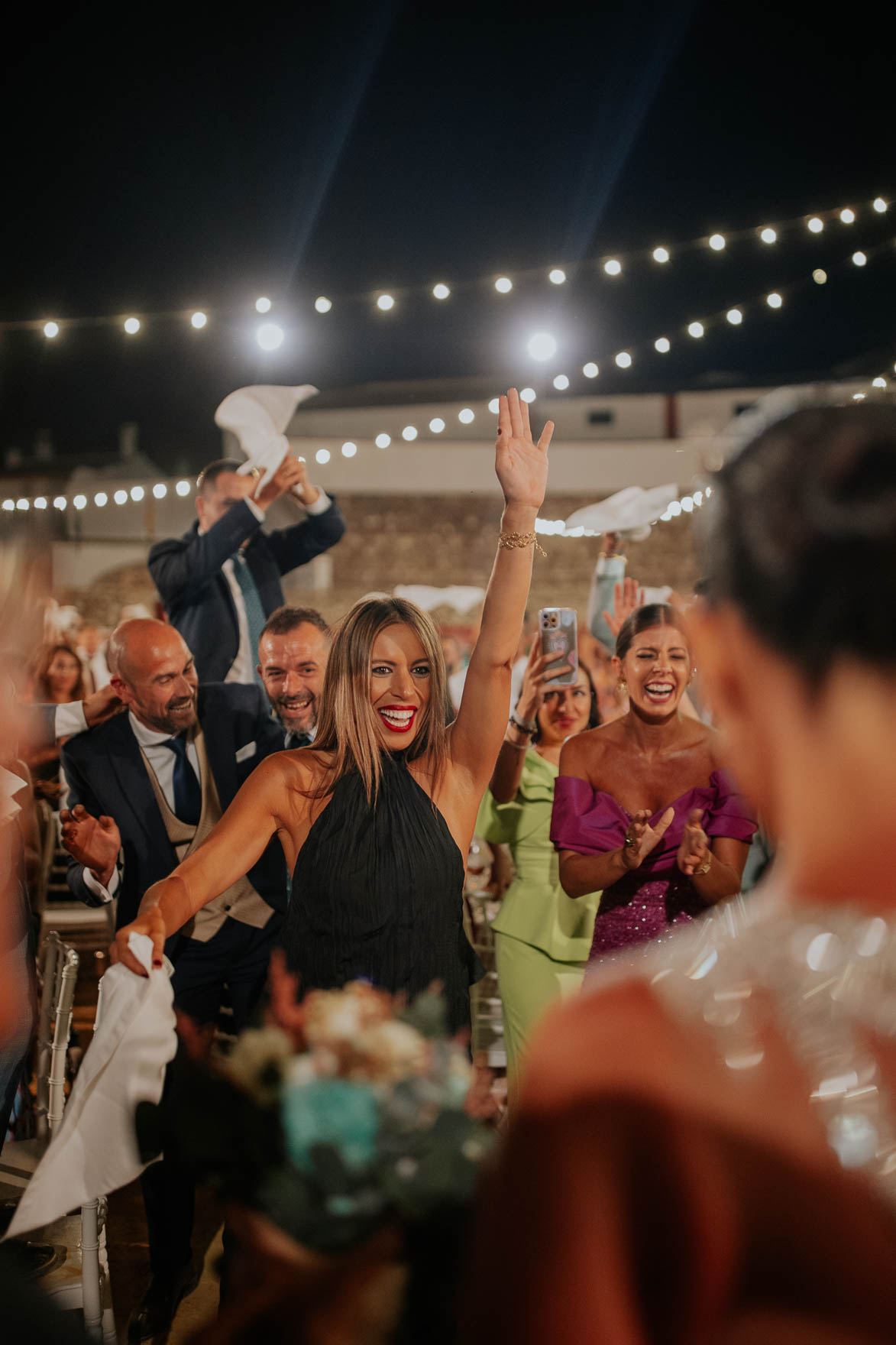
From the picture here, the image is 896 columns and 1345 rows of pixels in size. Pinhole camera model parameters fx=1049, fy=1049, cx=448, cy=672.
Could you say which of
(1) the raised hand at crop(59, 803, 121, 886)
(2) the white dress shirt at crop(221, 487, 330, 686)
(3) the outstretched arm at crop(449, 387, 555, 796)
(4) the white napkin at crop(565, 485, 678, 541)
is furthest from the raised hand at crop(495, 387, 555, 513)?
(2) the white dress shirt at crop(221, 487, 330, 686)

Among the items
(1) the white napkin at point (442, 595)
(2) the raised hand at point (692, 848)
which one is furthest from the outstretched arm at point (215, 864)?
(1) the white napkin at point (442, 595)

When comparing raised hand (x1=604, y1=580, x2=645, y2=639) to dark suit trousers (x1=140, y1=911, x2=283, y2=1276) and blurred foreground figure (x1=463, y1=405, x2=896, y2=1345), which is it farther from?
blurred foreground figure (x1=463, y1=405, x2=896, y2=1345)

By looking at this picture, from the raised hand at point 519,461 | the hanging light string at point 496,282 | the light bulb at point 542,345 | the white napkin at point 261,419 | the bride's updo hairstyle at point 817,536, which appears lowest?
the bride's updo hairstyle at point 817,536

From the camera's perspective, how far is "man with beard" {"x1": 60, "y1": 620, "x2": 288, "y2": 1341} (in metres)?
3.25

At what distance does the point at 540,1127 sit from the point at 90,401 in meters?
7.16

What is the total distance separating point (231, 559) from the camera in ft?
16.3

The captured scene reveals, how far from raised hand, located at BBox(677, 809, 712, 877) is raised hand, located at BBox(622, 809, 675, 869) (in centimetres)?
6

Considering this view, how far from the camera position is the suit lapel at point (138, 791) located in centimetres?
344

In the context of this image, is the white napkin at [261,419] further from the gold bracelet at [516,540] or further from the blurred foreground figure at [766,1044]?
the blurred foreground figure at [766,1044]

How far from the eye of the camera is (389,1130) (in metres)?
0.97

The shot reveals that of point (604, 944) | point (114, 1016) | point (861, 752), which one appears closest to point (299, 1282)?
point (861, 752)

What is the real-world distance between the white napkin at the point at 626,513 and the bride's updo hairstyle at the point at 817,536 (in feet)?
13.2

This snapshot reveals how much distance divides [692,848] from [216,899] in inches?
60.1

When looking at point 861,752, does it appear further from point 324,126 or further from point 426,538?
point 426,538
